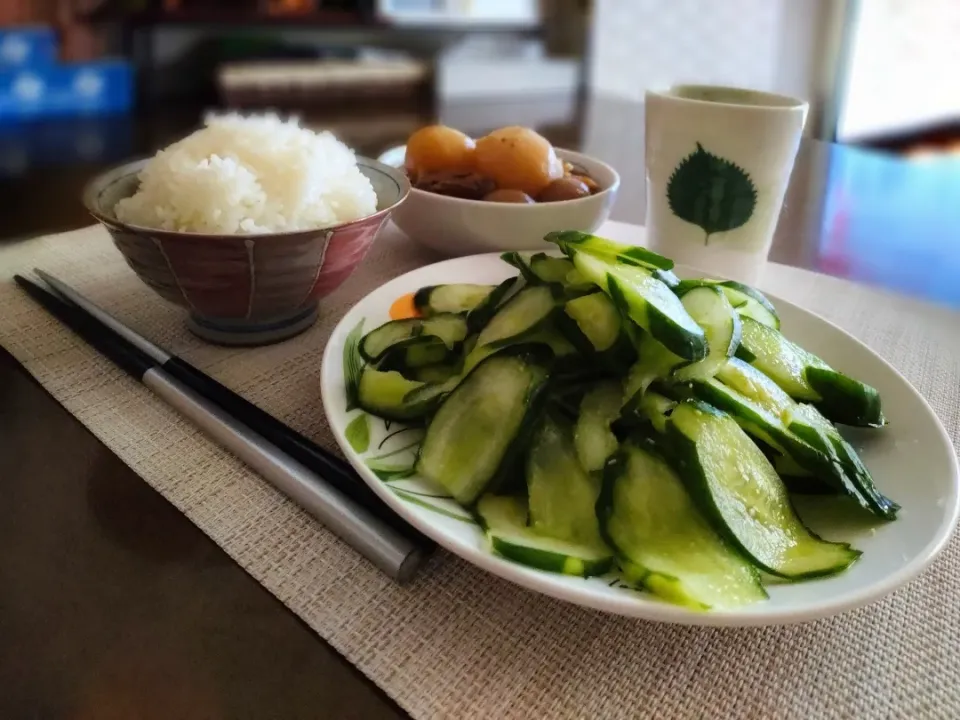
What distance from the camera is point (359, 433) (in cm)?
45

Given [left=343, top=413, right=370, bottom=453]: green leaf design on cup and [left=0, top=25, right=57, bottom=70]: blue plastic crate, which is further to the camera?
[left=0, top=25, right=57, bottom=70]: blue plastic crate

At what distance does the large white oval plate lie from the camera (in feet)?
1.14

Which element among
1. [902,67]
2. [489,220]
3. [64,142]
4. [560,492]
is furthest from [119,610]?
[902,67]

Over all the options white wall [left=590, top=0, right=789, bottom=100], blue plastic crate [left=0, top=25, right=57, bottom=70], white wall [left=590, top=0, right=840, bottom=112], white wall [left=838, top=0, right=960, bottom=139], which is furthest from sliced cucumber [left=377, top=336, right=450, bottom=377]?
white wall [left=838, top=0, right=960, bottom=139]

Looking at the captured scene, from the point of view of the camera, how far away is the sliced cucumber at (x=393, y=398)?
473 millimetres

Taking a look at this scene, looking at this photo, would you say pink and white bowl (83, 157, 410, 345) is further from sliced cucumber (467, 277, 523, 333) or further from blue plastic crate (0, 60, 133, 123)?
blue plastic crate (0, 60, 133, 123)

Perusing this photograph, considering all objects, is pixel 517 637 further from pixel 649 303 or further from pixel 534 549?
pixel 649 303

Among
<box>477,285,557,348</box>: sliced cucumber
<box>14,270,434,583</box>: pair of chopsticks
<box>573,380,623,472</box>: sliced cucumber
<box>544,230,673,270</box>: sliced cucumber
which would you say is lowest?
<box>14,270,434,583</box>: pair of chopsticks

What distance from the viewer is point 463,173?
31.0 inches

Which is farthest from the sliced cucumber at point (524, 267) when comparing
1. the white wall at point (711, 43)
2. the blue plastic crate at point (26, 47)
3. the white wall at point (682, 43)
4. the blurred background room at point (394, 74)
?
the white wall at point (682, 43)

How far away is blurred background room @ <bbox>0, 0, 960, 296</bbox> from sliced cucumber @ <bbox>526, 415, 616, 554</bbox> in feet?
1.71

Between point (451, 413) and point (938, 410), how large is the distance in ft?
1.34

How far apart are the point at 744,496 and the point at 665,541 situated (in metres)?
0.05

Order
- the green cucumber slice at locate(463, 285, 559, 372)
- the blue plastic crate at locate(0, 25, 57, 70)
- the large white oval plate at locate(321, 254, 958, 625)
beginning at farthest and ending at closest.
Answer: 1. the blue plastic crate at locate(0, 25, 57, 70)
2. the green cucumber slice at locate(463, 285, 559, 372)
3. the large white oval plate at locate(321, 254, 958, 625)
